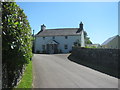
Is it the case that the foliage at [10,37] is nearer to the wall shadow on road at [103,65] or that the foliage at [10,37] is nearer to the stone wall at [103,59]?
the wall shadow on road at [103,65]

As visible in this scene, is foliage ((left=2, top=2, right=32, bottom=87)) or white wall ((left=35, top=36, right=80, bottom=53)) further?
white wall ((left=35, top=36, right=80, bottom=53))

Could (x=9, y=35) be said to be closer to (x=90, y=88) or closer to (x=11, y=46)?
(x=11, y=46)

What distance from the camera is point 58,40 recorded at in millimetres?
39938

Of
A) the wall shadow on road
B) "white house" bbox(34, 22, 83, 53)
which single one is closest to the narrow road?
the wall shadow on road

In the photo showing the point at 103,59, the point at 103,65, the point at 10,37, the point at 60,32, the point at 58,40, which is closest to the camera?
the point at 10,37

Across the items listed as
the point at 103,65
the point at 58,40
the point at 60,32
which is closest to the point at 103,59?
the point at 103,65

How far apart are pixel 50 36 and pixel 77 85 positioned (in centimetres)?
3346

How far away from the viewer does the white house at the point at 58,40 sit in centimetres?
3866

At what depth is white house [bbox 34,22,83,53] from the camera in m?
38.7

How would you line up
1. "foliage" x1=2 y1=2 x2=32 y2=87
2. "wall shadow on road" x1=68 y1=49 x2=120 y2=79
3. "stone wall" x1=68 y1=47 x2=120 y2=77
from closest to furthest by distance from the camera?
"foliage" x1=2 y1=2 x2=32 y2=87, "wall shadow on road" x1=68 y1=49 x2=120 y2=79, "stone wall" x1=68 y1=47 x2=120 y2=77

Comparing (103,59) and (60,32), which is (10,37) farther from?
(60,32)

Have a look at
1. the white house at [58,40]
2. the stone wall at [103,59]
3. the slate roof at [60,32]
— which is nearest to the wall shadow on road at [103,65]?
the stone wall at [103,59]

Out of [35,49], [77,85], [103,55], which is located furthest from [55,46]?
[77,85]

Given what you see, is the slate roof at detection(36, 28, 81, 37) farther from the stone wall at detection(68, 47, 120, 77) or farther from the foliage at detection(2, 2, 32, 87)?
the foliage at detection(2, 2, 32, 87)
